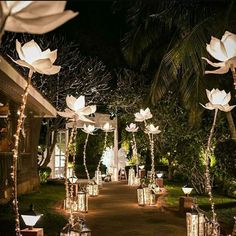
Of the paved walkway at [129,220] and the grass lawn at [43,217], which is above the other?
the grass lawn at [43,217]

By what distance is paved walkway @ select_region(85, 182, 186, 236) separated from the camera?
8.49 meters

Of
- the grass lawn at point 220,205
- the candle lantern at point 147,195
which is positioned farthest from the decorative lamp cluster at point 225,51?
the candle lantern at point 147,195

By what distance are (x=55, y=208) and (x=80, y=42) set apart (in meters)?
11.1

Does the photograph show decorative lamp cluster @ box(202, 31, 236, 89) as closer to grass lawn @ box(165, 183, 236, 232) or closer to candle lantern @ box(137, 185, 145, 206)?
grass lawn @ box(165, 183, 236, 232)

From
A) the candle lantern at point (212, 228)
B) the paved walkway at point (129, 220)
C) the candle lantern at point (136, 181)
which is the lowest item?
the paved walkway at point (129, 220)

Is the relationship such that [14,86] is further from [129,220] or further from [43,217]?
[129,220]

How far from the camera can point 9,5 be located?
2068 millimetres

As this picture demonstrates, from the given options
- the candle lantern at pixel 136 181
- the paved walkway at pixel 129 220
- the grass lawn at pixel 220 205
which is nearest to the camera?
the paved walkway at pixel 129 220

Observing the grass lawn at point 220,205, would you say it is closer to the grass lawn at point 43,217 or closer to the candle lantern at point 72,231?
the grass lawn at point 43,217

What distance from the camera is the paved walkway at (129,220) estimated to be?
8492mm

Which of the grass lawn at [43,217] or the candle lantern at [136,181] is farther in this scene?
the candle lantern at [136,181]

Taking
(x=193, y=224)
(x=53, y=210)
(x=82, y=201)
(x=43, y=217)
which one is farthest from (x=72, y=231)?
(x=53, y=210)

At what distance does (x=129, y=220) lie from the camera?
9.93 m

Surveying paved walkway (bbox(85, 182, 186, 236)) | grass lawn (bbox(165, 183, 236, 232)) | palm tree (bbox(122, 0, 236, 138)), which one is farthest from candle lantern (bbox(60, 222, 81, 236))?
palm tree (bbox(122, 0, 236, 138))
